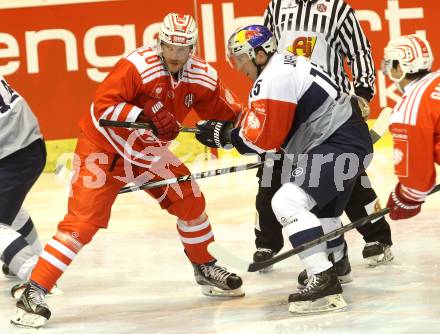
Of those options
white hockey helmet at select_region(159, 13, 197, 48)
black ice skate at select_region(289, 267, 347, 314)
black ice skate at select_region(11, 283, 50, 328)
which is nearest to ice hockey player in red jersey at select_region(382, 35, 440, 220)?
black ice skate at select_region(289, 267, 347, 314)

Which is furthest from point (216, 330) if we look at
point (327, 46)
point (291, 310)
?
point (327, 46)

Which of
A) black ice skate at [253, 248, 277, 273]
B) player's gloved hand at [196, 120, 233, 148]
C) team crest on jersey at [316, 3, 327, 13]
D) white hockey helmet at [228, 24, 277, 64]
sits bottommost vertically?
black ice skate at [253, 248, 277, 273]

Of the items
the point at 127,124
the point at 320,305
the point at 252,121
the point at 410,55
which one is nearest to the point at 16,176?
the point at 127,124

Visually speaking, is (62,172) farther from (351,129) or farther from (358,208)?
(351,129)

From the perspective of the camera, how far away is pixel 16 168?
4184 mm

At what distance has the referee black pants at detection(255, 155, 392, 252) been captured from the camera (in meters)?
4.49

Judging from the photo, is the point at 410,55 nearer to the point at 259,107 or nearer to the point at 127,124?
the point at 259,107

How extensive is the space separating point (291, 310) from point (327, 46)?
1.30 metres

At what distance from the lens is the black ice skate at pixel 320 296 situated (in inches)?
147

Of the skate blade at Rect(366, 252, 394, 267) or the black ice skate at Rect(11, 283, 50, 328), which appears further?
the skate blade at Rect(366, 252, 394, 267)

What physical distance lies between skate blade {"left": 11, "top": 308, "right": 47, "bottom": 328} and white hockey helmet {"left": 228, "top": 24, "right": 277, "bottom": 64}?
1.17 m

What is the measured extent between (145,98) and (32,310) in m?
0.89

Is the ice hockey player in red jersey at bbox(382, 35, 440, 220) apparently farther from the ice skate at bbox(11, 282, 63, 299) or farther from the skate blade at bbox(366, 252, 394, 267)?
the ice skate at bbox(11, 282, 63, 299)

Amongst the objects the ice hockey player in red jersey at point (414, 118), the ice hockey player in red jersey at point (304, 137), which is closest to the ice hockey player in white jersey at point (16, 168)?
the ice hockey player in red jersey at point (304, 137)
